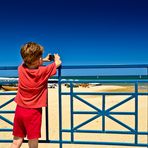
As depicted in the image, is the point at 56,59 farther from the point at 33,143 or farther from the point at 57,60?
the point at 33,143

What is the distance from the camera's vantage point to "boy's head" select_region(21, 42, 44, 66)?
12.7 ft

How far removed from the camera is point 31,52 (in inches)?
152

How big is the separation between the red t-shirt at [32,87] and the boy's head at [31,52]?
0.42ft

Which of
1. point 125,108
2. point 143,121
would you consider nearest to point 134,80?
point 143,121

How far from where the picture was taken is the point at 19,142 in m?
4.13

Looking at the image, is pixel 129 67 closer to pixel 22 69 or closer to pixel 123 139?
pixel 22 69

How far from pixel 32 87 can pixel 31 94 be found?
0.08m

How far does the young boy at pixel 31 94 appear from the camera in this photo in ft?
12.8

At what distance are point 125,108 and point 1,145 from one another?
6650 mm

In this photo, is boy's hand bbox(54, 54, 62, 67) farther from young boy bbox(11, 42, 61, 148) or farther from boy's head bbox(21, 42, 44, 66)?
boy's head bbox(21, 42, 44, 66)

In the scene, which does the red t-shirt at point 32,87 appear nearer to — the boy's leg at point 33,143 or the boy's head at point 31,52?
the boy's head at point 31,52

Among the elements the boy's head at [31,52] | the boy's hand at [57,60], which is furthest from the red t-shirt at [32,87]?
the boy's hand at [57,60]

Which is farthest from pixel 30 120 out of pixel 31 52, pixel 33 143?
pixel 31 52

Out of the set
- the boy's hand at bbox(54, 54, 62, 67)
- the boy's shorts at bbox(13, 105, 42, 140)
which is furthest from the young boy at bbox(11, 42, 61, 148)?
the boy's hand at bbox(54, 54, 62, 67)
